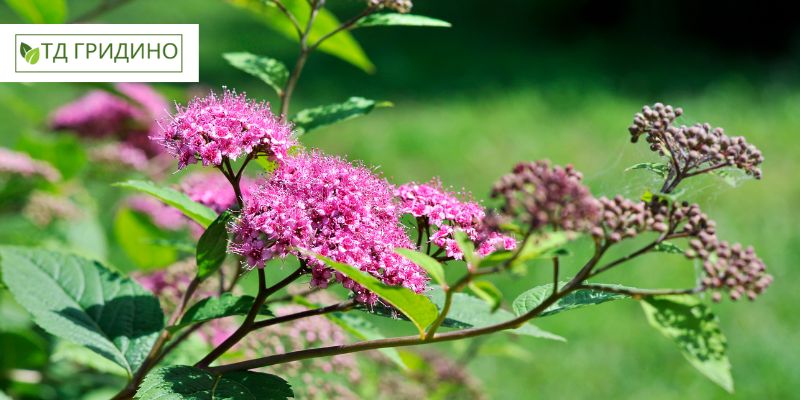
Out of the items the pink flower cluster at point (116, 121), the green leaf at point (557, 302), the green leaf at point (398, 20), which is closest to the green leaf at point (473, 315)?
the green leaf at point (557, 302)

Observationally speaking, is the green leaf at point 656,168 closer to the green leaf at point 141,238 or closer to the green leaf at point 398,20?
the green leaf at point 398,20

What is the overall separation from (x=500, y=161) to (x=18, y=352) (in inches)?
170

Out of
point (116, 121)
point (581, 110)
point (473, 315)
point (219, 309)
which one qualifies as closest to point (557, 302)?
point (473, 315)

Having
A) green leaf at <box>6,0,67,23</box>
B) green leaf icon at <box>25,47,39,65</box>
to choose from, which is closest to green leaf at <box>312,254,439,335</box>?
green leaf icon at <box>25,47,39,65</box>

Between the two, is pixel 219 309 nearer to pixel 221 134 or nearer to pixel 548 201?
pixel 221 134

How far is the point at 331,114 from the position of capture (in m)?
1.42

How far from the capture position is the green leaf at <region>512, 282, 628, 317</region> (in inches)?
42.8

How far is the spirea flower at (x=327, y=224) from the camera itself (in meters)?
1.04

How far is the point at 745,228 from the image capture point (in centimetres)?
498

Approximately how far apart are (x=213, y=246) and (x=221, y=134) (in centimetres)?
15

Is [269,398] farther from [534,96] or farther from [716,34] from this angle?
[716,34]

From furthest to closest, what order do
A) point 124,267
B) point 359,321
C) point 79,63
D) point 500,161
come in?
point 500,161 < point 124,267 < point 79,63 < point 359,321

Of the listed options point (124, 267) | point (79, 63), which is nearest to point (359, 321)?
point (79, 63)

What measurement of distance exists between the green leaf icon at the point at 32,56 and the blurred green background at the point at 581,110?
481 millimetres
